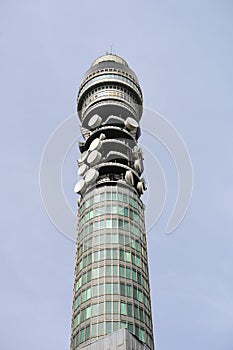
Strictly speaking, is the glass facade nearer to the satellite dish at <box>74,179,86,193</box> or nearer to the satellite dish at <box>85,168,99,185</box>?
the satellite dish at <box>74,179,86,193</box>

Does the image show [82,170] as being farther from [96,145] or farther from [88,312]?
[88,312]

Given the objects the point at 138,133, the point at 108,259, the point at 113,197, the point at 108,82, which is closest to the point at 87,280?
the point at 108,259

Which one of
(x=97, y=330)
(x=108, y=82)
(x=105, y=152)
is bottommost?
(x=97, y=330)

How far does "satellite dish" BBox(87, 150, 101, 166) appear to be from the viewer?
13225cm

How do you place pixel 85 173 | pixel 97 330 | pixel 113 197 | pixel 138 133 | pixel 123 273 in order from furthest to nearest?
pixel 138 133, pixel 85 173, pixel 113 197, pixel 123 273, pixel 97 330

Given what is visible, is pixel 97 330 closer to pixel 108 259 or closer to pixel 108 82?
pixel 108 259

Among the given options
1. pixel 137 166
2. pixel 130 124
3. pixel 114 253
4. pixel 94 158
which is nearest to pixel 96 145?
pixel 94 158

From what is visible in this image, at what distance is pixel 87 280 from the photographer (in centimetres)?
11144

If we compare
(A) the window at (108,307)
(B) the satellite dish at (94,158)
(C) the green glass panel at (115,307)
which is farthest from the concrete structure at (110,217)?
(A) the window at (108,307)

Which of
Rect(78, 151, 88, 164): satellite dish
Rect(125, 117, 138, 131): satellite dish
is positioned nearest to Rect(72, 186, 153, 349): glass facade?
Rect(78, 151, 88, 164): satellite dish

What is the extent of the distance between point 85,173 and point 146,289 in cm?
3745

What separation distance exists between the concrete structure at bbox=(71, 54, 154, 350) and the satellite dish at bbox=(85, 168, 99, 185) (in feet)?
0.87

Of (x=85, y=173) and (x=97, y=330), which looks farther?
(x=85, y=173)

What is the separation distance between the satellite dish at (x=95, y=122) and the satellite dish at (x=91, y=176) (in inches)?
659
